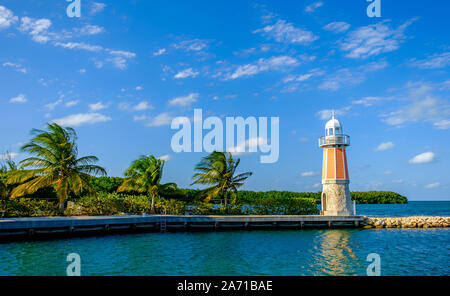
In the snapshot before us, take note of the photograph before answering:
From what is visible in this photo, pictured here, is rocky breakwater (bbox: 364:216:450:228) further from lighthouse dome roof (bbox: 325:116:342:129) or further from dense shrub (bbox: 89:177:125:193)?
dense shrub (bbox: 89:177:125:193)

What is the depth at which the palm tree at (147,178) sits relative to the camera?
30391 millimetres

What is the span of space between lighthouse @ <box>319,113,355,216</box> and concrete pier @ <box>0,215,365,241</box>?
1.30 m

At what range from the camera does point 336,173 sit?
2980 centimetres

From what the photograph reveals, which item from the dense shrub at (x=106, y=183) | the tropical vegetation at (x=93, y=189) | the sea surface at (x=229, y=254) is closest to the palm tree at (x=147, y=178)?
the tropical vegetation at (x=93, y=189)

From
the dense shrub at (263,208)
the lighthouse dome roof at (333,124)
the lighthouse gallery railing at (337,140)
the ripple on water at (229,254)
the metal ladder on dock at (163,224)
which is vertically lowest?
the ripple on water at (229,254)

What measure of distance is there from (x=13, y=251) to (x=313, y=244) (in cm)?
1571

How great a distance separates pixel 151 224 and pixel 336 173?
53.7 feet

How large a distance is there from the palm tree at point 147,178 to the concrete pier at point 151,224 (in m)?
4.39

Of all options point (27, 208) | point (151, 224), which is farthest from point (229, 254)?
point (27, 208)

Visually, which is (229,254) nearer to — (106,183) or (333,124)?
(333,124)

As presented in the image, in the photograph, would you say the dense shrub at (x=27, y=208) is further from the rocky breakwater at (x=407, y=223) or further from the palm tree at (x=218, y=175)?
the rocky breakwater at (x=407, y=223)
